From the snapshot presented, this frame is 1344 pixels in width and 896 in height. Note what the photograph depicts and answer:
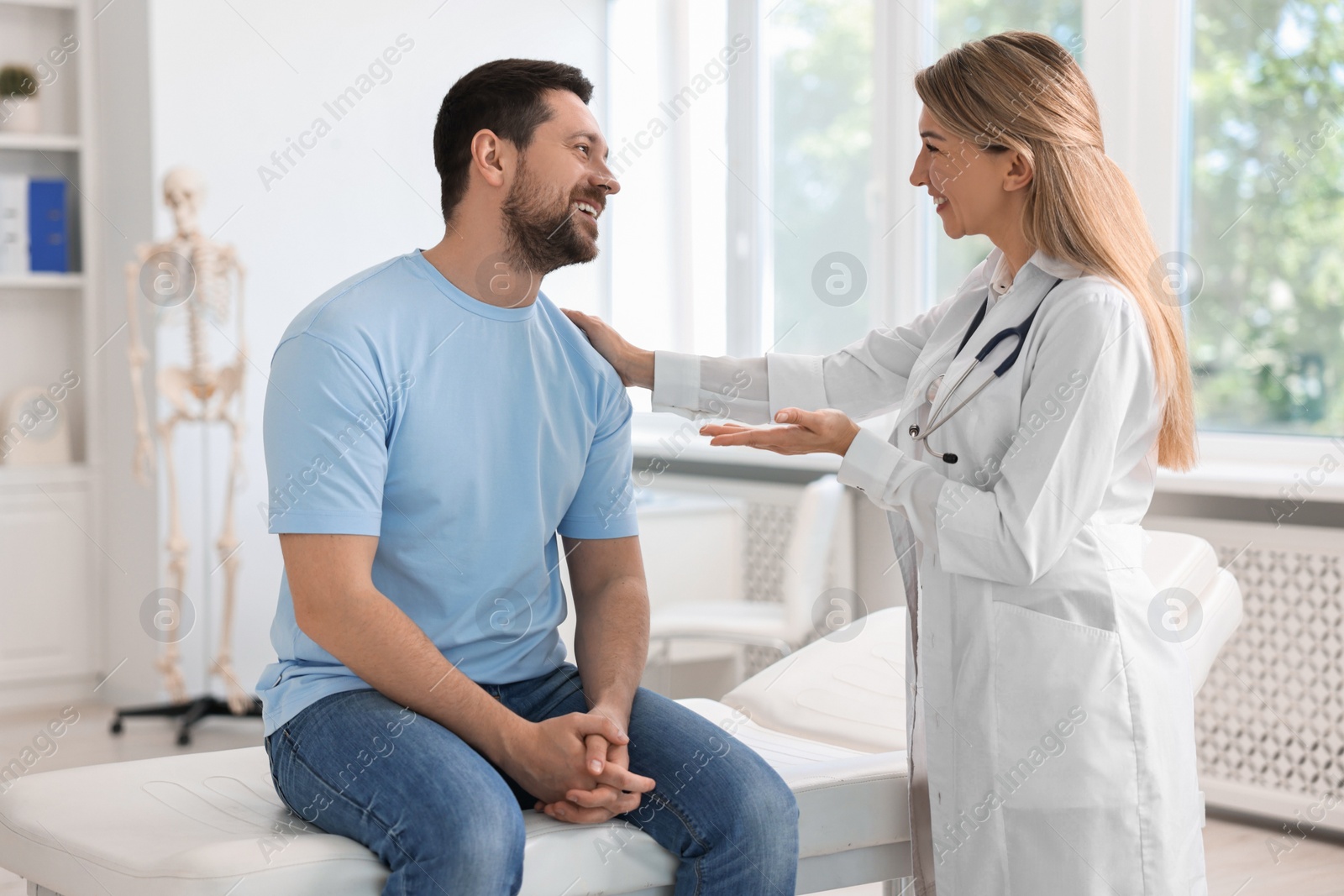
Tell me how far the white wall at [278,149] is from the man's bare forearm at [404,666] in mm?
2611

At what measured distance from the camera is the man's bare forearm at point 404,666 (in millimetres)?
1404

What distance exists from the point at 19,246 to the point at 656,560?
217cm

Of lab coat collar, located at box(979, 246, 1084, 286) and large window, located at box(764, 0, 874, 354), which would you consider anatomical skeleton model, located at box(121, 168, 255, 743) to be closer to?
large window, located at box(764, 0, 874, 354)

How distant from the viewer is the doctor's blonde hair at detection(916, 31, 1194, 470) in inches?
58.3

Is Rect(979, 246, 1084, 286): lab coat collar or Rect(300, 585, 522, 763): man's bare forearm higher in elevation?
Rect(979, 246, 1084, 286): lab coat collar

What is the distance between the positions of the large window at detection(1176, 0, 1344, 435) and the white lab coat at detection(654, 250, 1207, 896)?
1.88m

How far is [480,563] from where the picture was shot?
5.04 feet

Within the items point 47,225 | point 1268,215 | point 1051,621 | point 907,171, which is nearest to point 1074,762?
point 1051,621

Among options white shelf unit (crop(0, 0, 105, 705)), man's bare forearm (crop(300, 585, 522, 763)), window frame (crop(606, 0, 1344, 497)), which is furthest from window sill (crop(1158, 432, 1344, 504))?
white shelf unit (crop(0, 0, 105, 705))

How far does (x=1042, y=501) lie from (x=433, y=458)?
2.17 ft

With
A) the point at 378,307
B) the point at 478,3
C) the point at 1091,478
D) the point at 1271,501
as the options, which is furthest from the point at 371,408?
the point at 478,3

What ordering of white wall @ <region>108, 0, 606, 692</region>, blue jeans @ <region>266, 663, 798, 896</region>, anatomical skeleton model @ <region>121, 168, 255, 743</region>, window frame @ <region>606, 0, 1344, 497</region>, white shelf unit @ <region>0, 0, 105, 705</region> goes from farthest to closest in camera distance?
white shelf unit @ <region>0, 0, 105, 705</region> → white wall @ <region>108, 0, 606, 692</region> → anatomical skeleton model @ <region>121, 168, 255, 743</region> → window frame @ <region>606, 0, 1344, 497</region> → blue jeans @ <region>266, 663, 798, 896</region>

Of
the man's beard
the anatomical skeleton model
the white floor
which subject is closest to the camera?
the man's beard

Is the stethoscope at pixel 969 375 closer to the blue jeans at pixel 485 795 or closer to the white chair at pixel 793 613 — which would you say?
the blue jeans at pixel 485 795
